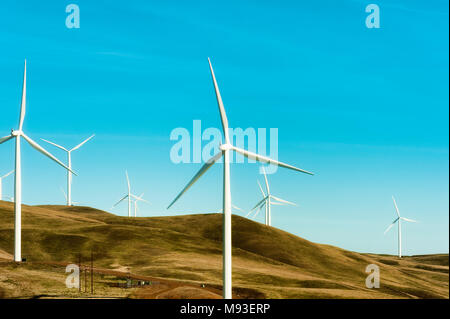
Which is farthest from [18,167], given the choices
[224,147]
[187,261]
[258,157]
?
[258,157]

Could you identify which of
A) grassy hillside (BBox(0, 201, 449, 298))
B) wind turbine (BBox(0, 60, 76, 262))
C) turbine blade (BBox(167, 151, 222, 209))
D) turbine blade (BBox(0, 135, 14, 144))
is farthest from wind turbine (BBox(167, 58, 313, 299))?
turbine blade (BBox(0, 135, 14, 144))

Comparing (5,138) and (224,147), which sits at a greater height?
(5,138)

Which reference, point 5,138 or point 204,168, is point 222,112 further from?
point 5,138

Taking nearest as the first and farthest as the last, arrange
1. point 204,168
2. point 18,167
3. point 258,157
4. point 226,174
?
point 226,174
point 204,168
point 258,157
point 18,167

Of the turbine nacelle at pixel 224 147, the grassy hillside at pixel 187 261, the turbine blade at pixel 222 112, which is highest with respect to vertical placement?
the turbine blade at pixel 222 112

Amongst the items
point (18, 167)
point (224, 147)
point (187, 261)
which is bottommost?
point (187, 261)

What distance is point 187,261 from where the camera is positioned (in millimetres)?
108312

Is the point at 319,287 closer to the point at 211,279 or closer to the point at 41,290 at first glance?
the point at 211,279

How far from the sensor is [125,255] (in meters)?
109

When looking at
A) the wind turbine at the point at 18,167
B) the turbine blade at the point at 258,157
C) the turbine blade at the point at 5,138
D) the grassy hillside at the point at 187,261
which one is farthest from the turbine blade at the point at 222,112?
the turbine blade at the point at 5,138

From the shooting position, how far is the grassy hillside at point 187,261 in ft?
244

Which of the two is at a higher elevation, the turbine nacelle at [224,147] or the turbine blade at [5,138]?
the turbine blade at [5,138]

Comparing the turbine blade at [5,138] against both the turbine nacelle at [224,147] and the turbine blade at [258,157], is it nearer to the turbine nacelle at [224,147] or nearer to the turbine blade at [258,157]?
the turbine nacelle at [224,147]
